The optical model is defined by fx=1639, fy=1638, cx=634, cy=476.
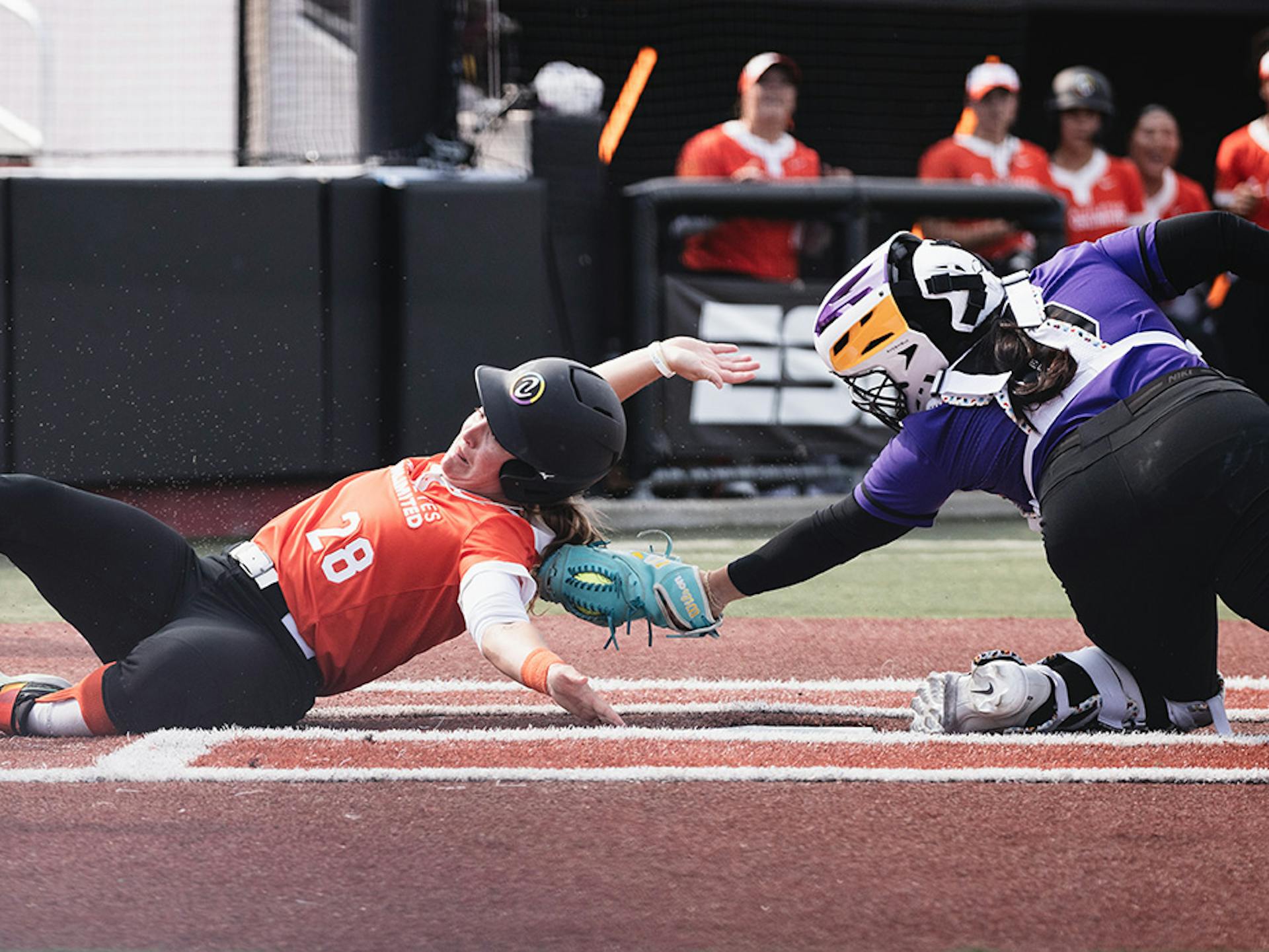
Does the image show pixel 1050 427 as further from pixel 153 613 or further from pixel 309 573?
pixel 153 613

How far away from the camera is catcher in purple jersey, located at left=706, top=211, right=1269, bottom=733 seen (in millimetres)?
3379

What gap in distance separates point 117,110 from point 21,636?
674 cm

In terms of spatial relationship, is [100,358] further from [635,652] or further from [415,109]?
[635,652]

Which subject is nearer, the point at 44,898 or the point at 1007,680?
the point at 44,898

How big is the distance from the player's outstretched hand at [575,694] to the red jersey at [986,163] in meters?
6.64

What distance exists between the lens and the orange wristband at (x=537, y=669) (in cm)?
321

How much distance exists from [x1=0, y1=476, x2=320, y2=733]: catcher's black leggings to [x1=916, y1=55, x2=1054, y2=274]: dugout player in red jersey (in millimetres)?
6279

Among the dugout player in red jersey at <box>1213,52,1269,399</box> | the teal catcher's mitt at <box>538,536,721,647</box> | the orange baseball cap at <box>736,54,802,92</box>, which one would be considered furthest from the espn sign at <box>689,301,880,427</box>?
the teal catcher's mitt at <box>538,536,721,647</box>

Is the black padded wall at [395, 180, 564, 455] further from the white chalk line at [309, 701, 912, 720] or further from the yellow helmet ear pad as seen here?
the yellow helmet ear pad

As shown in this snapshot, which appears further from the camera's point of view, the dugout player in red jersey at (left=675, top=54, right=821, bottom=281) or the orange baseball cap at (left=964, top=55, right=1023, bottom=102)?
the orange baseball cap at (left=964, top=55, right=1023, bottom=102)

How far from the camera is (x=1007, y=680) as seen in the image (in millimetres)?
3645

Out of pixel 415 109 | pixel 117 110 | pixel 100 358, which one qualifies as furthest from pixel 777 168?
pixel 117 110

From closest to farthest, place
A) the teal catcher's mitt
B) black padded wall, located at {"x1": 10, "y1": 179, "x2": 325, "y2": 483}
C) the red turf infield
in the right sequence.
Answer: the red turf infield
the teal catcher's mitt
black padded wall, located at {"x1": 10, "y1": 179, "x2": 325, "y2": 483}

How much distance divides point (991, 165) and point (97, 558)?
7033 millimetres
